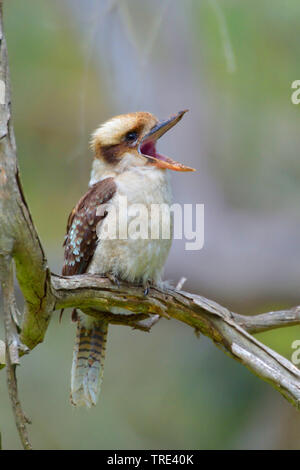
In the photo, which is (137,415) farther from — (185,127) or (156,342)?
(185,127)

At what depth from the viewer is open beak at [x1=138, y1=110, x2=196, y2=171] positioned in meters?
2.34

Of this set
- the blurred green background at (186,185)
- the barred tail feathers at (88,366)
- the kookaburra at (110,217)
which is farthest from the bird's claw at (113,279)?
the blurred green background at (186,185)

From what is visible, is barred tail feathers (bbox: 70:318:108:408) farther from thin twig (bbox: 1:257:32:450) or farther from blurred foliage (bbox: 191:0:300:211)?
blurred foliage (bbox: 191:0:300:211)

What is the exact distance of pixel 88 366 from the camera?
256 centimetres

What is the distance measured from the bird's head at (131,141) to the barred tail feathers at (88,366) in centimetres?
64

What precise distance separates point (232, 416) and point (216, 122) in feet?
7.12

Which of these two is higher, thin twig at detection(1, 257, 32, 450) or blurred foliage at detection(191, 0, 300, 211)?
blurred foliage at detection(191, 0, 300, 211)

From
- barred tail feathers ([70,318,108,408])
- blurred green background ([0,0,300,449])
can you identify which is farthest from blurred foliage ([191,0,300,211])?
barred tail feathers ([70,318,108,408])

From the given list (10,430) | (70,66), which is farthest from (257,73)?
(10,430)

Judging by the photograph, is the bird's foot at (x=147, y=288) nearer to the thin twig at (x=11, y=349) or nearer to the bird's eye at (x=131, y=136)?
the bird's eye at (x=131, y=136)

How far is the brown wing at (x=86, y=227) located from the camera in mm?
2303

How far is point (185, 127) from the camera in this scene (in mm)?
4570

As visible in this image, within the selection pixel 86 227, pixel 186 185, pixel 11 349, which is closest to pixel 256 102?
pixel 186 185

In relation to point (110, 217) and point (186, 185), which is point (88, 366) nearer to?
point (110, 217)
